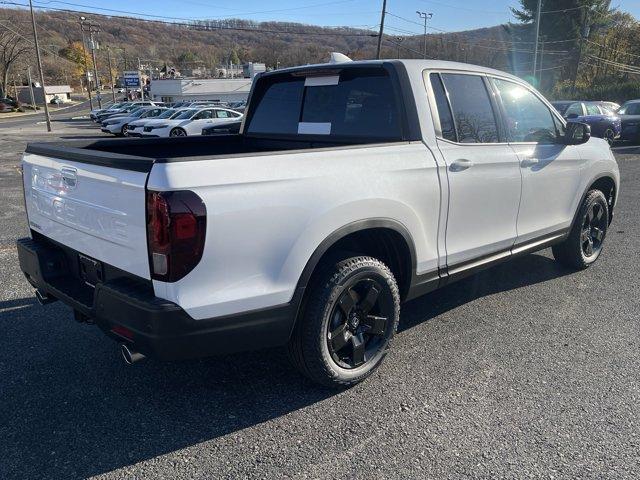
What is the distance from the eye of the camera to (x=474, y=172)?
12.0 feet

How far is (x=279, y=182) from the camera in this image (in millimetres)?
2594

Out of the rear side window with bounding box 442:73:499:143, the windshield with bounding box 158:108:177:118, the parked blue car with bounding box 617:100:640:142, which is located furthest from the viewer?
the windshield with bounding box 158:108:177:118

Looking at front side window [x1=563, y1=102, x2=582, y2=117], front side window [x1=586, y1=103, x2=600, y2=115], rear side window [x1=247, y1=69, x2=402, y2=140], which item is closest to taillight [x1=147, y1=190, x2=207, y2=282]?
rear side window [x1=247, y1=69, x2=402, y2=140]

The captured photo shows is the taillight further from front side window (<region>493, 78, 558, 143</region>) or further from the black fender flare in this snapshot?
front side window (<region>493, 78, 558, 143</region>)

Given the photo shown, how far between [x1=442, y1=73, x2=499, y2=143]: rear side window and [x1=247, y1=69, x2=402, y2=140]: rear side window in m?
0.48

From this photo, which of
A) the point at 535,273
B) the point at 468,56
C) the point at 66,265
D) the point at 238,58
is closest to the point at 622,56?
the point at 468,56

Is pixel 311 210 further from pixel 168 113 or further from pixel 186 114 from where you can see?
pixel 168 113

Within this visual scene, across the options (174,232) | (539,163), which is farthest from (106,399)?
(539,163)

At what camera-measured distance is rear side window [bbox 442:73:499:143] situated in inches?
146

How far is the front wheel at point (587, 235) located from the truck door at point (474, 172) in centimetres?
128

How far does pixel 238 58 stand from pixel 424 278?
11938 centimetres

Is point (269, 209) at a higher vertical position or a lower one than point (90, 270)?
higher

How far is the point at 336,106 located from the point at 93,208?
1.94 meters

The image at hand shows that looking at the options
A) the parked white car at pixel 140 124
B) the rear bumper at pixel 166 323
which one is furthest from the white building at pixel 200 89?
the rear bumper at pixel 166 323
